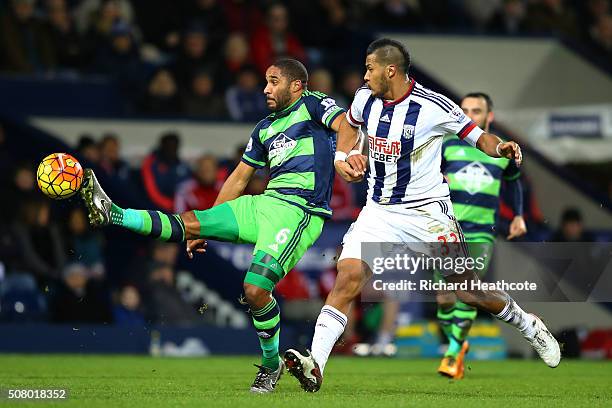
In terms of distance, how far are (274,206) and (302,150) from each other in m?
0.48

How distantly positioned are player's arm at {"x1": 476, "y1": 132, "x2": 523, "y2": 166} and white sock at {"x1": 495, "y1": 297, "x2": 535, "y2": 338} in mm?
1290

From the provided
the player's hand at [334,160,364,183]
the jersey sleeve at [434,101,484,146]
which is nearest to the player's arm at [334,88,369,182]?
the player's hand at [334,160,364,183]

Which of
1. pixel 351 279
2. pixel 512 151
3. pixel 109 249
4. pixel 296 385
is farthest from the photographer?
pixel 109 249

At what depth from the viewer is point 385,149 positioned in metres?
9.63

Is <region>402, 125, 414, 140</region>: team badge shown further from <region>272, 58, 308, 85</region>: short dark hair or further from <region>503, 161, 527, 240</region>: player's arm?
<region>503, 161, 527, 240</region>: player's arm

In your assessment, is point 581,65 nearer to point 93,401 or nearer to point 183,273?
point 183,273

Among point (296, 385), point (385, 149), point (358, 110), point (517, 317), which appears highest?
point (358, 110)

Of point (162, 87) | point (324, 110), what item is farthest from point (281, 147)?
point (162, 87)

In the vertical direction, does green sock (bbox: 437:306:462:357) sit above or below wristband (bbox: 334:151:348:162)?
below

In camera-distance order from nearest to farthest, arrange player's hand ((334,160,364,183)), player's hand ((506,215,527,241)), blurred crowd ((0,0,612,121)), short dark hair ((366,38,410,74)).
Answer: player's hand ((334,160,364,183)) < short dark hair ((366,38,410,74)) < player's hand ((506,215,527,241)) < blurred crowd ((0,0,612,121))

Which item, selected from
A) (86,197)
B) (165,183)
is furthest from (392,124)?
(165,183)

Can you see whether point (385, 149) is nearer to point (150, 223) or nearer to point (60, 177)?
point (150, 223)

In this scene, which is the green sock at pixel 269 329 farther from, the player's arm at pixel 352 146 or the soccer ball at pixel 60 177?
the soccer ball at pixel 60 177

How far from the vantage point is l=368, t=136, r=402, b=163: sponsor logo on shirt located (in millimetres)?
9609
